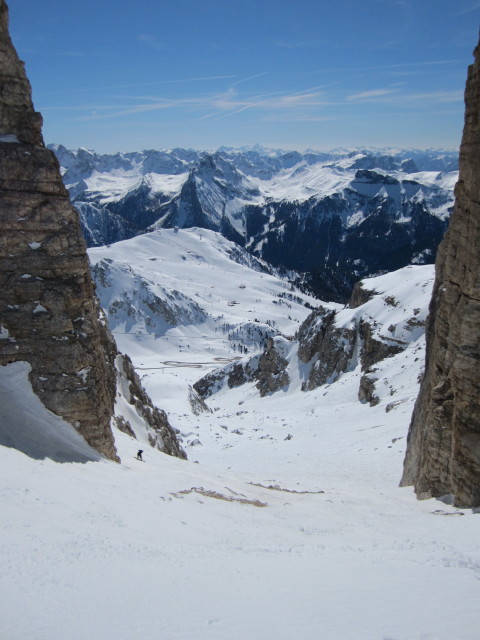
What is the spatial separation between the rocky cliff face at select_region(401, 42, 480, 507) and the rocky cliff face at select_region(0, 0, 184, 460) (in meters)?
16.8

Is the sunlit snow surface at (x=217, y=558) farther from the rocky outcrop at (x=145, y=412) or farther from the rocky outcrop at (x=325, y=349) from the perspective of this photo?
the rocky outcrop at (x=325, y=349)

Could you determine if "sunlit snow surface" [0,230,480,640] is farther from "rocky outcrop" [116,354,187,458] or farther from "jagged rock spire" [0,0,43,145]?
"jagged rock spire" [0,0,43,145]

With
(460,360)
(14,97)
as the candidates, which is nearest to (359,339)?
(460,360)

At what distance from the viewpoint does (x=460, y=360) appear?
20.2m

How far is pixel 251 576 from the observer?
11.9 m

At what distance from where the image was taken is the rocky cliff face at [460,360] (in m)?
20.0

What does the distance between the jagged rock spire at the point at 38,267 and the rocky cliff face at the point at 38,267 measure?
0.12 feet

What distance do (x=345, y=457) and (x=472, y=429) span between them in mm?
19948

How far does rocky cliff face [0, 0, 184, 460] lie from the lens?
69.7ft

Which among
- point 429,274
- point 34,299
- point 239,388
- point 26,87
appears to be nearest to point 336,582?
point 34,299

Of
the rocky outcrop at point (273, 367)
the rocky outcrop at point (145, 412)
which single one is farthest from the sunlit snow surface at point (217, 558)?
the rocky outcrop at point (273, 367)

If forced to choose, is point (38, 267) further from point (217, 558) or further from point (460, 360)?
point (460, 360)

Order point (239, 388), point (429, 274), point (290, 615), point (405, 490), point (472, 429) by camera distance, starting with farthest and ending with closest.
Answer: point (239, 388), point (429, 274), point (405, 490), point (472, 429), point (290, 615)

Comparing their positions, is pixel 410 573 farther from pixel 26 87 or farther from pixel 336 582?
pixel 26 87
